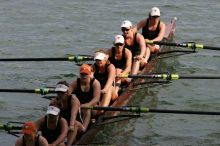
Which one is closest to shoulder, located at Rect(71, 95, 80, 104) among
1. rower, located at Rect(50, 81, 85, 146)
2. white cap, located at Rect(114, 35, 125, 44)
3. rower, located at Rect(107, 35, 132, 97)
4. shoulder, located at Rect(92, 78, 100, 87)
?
rower, located at Rect(50, 81, 85, 146)

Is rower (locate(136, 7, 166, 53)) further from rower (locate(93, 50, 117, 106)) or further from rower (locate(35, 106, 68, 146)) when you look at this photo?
rower (locate(35, 106, 68, 146))

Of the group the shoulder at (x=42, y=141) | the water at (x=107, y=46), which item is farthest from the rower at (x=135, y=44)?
the shoulder at (x=42, y=141)

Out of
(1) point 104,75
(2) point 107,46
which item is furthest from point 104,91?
(2) point 107,46

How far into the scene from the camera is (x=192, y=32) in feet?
71.5

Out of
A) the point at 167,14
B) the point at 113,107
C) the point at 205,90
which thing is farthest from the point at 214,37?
the point at 113,107

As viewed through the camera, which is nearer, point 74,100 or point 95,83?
point 74,100

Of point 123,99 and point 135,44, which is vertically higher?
point 135,44

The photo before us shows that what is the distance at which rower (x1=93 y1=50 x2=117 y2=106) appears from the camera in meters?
12.4

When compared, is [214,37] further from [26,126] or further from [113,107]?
[26,126]

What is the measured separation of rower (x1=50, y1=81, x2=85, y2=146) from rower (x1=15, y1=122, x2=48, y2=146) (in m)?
1.17

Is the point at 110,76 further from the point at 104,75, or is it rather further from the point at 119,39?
the point at 119,39

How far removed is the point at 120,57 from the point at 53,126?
3.98 metres

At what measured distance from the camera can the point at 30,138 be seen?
31.3ft

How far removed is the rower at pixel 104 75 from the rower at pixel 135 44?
64.9 inches
